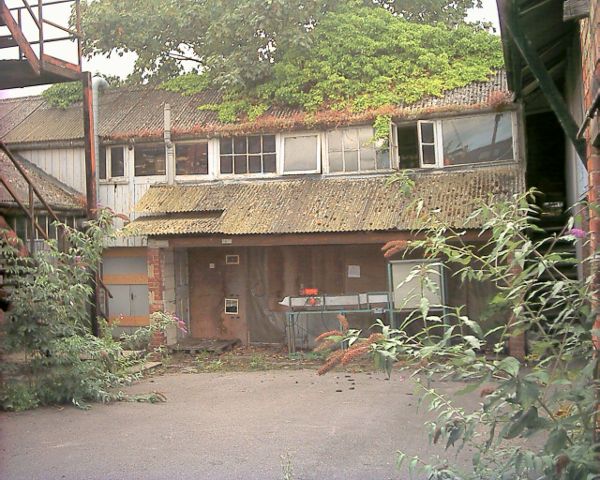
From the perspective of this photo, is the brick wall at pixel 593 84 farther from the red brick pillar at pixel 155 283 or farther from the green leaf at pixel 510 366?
the red brick pillar at pixel 155 283

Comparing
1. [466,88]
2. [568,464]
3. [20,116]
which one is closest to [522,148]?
[466,88]

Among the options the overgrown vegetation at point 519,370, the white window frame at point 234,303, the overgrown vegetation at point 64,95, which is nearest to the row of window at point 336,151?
the overgrown vegetation at point 64,95

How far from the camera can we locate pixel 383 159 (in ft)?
44.5

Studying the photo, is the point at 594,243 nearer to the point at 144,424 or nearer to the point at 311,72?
the point at 144,424

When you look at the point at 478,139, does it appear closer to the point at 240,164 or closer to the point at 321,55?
the point at 321,55

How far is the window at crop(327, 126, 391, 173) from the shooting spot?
13570mm

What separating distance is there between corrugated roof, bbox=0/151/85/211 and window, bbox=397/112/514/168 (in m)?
7.29

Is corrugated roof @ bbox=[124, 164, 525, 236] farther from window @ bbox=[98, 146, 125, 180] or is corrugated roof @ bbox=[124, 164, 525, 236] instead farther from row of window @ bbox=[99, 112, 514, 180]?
window @ bbox=[98, 146, 125, 180]

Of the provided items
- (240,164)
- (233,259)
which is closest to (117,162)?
(240,164)

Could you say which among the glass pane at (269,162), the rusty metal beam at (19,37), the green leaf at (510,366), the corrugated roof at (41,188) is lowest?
the green leaf at (510,366)

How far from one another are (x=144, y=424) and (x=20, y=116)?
491 inches

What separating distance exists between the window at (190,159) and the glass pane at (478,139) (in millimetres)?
5355

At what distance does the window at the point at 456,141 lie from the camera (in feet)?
41.8

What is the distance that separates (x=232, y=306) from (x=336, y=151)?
416 centimetres
